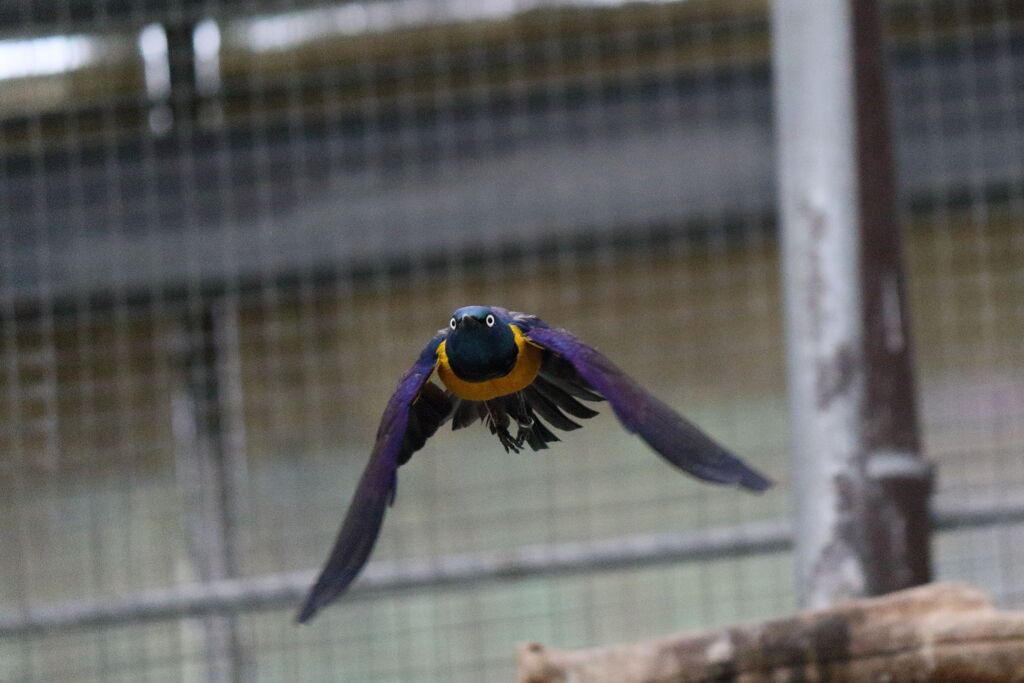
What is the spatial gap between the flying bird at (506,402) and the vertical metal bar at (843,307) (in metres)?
0.67

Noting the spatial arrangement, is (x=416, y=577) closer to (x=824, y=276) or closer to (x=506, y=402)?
(x=824, y=276)

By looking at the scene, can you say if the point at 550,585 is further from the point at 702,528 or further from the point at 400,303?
the point at 400,303

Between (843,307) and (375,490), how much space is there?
0.72m

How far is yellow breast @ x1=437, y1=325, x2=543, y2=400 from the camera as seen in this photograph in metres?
0.41

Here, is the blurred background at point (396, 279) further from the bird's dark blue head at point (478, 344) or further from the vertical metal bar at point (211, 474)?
the bird's dark blue head at point (478, 344)

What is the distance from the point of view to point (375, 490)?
1.34 feet

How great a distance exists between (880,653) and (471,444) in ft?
2.31

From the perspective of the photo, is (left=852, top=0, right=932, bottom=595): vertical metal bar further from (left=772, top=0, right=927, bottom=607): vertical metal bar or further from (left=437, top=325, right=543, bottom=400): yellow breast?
(left=437, top=325, right=543, bottom=400): yellow breast

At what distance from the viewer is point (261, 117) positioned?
4.89 feet

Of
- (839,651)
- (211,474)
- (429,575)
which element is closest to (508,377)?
(839,651)

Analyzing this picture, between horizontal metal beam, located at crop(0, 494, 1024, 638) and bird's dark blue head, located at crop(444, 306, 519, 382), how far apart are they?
0.85 metres

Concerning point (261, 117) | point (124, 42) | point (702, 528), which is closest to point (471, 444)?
point (702, 528)

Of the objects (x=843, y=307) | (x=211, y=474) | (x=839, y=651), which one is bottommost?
(x=839, y=651)

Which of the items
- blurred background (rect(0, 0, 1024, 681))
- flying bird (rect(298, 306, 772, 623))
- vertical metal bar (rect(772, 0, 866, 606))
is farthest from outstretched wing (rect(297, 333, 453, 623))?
blurred background (rect(0, 0, 1024, 681))
